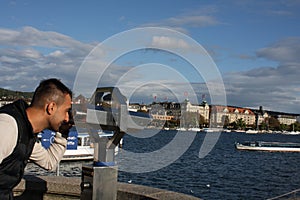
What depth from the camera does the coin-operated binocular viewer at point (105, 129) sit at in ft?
17.6

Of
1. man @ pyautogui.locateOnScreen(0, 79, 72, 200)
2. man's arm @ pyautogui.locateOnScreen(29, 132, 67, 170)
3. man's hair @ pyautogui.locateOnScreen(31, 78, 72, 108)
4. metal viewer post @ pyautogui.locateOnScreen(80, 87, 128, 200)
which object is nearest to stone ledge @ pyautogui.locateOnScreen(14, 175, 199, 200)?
metal viewer post @ pyautogui.locateOnScreen(80, 87, 128, 200)

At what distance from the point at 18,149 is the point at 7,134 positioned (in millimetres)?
238

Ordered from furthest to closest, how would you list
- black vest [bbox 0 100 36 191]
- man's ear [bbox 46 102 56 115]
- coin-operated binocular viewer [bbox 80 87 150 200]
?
coin-operated binocular viewer [bbox 80 87 150 200] → man's ear [bbox 46 102 56 115] → black vest [bbox 0 100 36 191]

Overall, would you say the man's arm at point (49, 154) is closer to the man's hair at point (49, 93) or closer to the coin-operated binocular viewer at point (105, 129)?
the man's hair at point (49, 93)

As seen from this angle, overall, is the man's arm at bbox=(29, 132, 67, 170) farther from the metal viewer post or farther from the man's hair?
the metal viewer post

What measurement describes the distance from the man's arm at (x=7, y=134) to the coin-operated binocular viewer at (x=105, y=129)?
86.1 inches

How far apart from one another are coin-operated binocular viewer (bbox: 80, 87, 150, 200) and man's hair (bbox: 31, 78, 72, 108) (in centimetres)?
180

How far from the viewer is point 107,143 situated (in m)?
5.63

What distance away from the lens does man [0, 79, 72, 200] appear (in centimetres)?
301

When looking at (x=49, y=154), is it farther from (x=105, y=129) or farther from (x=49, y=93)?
(x=105, y=129)

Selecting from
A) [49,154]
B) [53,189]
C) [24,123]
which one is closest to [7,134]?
[24,123]

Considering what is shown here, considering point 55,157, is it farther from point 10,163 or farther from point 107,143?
point 107,143

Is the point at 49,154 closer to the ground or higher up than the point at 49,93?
closer to the ground

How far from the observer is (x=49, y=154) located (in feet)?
13.0
